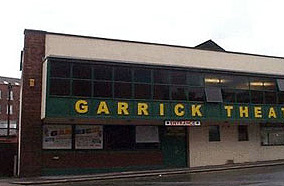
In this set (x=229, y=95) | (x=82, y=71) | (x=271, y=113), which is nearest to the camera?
(x=82, y=71)

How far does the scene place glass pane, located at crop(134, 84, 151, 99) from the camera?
923 inches

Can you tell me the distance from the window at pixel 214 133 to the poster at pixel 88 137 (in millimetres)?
7793

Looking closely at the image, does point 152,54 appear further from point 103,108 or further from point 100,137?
point 100,137

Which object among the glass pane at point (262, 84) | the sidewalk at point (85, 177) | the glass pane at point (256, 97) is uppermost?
the glass pane at point (262, 84)

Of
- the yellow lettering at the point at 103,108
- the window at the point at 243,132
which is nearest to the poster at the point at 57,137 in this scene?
the yellow lettering at the point at 103,108

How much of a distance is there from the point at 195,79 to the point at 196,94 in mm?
956

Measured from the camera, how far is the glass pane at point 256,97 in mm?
27016

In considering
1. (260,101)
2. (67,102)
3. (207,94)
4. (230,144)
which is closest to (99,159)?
(67,102)

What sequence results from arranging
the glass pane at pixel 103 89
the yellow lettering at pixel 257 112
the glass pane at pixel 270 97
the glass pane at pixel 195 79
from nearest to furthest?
the glass pane at pixel 103 89 < the glass pane at pixel 195 79 < the yellow lettering at pixel 257 112 < the glass pane at pixel 270 97

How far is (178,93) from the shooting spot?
80.5 ft

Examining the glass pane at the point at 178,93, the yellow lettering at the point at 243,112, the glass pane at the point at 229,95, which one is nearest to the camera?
the glass pane at the point at 178,93

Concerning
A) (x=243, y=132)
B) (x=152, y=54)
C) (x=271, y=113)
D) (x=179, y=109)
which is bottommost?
(x=243, y=132)

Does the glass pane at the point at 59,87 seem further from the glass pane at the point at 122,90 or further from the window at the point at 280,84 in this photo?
the window at the point at 280,84

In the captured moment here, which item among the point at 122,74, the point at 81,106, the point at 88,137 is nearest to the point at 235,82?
the point at 122,74
